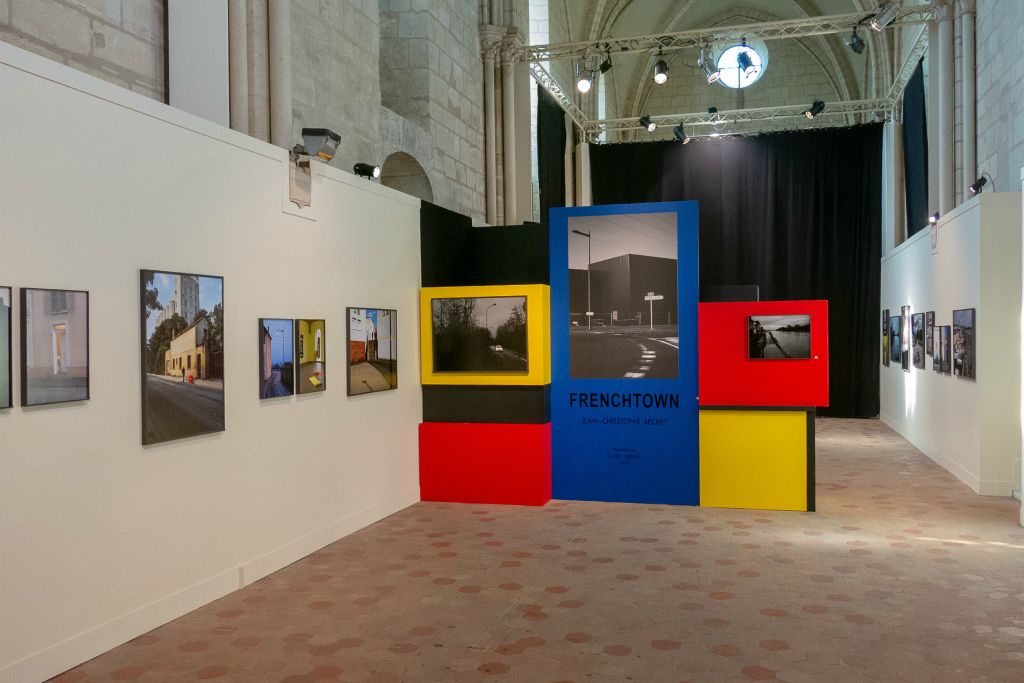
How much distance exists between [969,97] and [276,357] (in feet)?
32.8

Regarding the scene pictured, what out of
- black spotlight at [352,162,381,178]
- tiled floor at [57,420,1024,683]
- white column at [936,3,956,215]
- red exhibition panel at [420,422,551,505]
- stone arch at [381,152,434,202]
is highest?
white column at [936,3,956,215]

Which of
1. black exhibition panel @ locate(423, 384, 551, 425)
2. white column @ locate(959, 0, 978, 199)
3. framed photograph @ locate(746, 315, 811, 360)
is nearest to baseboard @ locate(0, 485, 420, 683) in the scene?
black exhibition panel @ locate(423, 384, 551, 425)

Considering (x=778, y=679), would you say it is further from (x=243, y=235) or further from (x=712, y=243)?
(x=712, y=243)

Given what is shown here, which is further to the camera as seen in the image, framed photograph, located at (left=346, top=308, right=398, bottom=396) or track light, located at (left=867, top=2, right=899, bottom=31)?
track light, located at (left=867, top=2, right=899, bottom=31)

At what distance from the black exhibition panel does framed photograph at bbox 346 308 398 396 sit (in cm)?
70

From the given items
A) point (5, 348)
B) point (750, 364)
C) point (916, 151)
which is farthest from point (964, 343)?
point (5, 348)

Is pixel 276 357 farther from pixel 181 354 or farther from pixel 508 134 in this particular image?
pixel 508 134

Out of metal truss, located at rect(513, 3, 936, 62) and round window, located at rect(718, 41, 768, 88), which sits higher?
round window, located at rect(718, 41, 768, 88)

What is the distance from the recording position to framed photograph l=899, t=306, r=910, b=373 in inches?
522

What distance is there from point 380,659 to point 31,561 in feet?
5.74

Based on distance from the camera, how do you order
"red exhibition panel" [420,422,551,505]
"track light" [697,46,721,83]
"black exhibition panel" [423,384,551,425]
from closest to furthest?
"red exhibition panel" [420,422,551,505], "black exhibition panel" [423,384,551,425], "track light" [697,46,721,83]

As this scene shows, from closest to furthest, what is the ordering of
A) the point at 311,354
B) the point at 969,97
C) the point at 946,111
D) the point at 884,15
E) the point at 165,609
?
the point at 165,609 → the point at 311,354 → the point at 969,97 → the point at 884,15 → the point at 946,111

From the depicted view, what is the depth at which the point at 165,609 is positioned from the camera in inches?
201

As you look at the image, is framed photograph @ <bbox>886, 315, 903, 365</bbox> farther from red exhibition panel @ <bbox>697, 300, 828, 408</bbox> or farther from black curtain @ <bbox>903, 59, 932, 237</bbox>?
red exhibition panel @ <bbox>697, 300, 828, 408</bbox>
